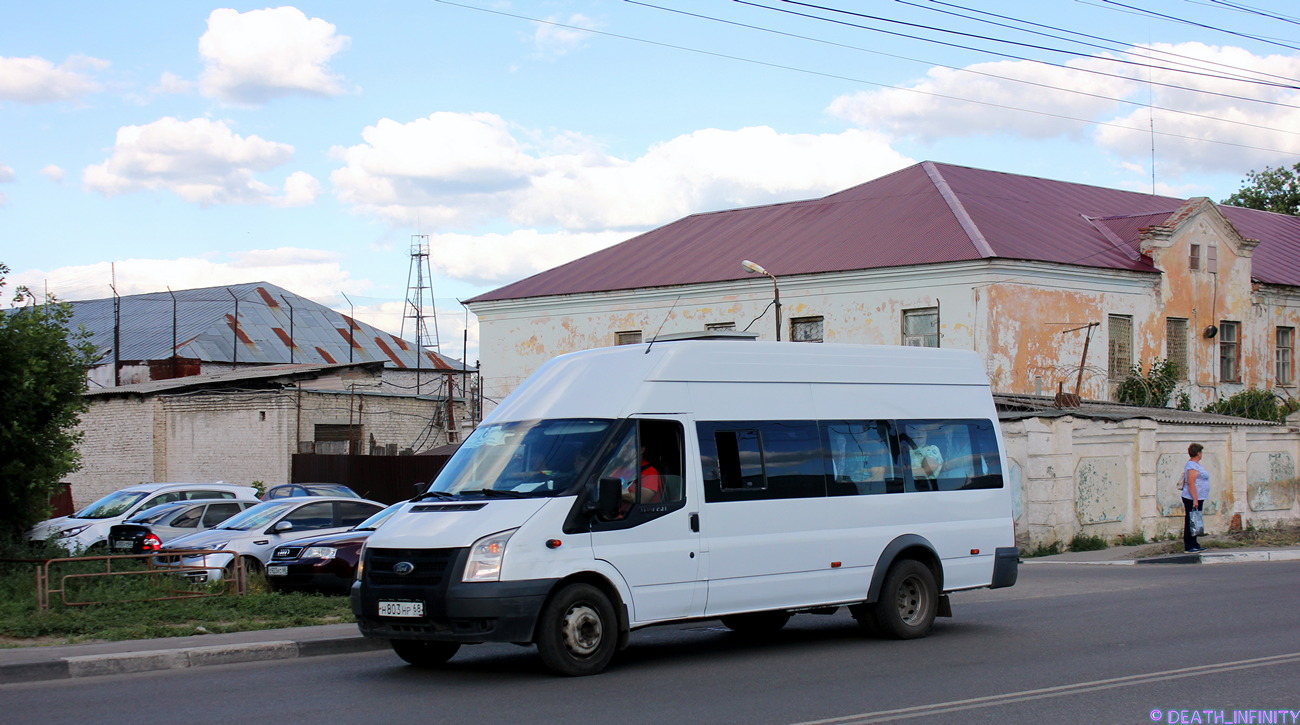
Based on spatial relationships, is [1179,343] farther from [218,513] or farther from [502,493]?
[502,493]

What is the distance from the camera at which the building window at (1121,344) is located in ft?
113

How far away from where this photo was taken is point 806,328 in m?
35.6

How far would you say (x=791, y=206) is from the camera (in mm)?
41156

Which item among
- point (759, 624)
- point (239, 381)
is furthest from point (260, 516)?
point (239, 381)

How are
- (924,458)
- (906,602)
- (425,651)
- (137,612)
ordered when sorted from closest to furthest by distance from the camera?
1. (425,651)
2. (906,602)
3. (924,458)
4. (137,612)

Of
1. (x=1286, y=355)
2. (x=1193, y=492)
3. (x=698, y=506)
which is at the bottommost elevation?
(x=1193, y=492)

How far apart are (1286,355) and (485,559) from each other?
3637cm

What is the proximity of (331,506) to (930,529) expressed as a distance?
→ 31.8 feet

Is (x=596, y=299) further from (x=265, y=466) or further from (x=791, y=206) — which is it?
(x=265, y=466)

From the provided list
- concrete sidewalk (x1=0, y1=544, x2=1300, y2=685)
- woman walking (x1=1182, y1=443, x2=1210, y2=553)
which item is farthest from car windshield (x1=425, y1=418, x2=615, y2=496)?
woman walking (x1=1182, y1=443, x2=1210, y2=553)

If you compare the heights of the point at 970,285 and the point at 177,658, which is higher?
the point at 970,285

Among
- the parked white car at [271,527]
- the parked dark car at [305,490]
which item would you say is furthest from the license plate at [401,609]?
the parked dark car at [305,490]

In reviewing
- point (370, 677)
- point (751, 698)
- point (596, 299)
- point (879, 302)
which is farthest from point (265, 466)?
point (751, 698)

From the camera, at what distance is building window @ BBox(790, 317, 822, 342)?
116ft
